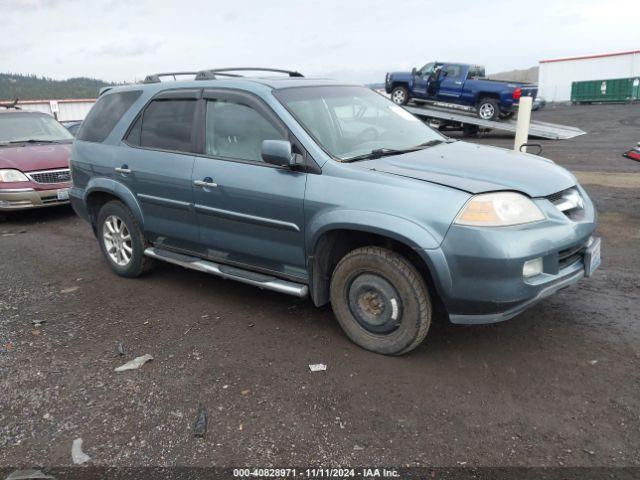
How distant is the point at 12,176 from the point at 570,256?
779cm

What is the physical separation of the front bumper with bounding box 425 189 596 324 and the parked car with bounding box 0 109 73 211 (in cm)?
624

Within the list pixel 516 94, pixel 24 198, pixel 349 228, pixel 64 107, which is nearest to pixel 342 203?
pixel 349 228

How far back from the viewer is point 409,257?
3375 mm

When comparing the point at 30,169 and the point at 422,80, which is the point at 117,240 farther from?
the point at 422,80

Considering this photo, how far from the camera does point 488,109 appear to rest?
17062mm

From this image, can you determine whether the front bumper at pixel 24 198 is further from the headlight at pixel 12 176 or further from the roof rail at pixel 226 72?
the roof rail at pixel 226 72

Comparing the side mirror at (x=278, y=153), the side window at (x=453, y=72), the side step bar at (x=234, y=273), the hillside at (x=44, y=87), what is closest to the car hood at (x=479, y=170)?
the side mirror at (x=278, y=153)

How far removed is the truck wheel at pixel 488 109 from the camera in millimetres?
16844

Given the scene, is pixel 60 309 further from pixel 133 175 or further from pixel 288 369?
pixel 288 369

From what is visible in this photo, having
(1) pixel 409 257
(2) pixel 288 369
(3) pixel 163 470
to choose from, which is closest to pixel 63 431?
(3) pixel 163 470

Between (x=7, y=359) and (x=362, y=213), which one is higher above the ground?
(x=362, y=213)

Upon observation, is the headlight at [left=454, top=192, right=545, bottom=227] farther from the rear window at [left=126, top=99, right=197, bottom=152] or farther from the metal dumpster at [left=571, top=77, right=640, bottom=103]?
the metal dumpster at [left=571, top=77, right=640, bottom=103]

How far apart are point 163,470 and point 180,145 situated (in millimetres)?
2719

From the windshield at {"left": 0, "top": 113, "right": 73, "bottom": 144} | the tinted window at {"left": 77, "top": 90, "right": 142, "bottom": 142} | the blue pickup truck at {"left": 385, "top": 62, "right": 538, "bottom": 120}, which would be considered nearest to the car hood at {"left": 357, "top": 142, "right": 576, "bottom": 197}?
the tinted window at {"left": 77, "top": 90, "right": 142, "bottom": 142}
